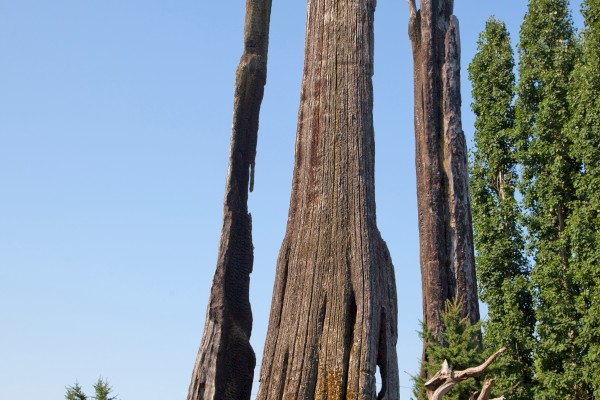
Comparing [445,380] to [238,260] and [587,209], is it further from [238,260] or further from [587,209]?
[587,209]

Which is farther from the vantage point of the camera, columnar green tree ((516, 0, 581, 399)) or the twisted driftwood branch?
columnar green tree ((516, 0, 581, 399))

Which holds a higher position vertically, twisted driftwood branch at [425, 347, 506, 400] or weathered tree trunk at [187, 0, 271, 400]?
weathered tree trunk at [187, 0, 271, 400]

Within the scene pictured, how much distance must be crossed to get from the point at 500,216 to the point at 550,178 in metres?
1.42

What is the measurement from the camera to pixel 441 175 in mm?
10859

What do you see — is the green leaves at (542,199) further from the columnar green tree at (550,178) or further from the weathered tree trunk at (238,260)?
the weathered tree trunk at (238,260)

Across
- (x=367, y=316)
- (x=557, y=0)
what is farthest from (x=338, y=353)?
(x=557, y=0)

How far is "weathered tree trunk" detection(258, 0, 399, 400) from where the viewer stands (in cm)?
516

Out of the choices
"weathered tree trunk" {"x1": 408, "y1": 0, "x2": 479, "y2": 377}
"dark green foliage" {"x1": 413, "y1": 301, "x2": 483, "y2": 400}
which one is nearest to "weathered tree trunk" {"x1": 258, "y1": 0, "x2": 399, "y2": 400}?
"dark green foliage" {"x1": 413, "y1": 301, "x2": 483, "y2": 400}

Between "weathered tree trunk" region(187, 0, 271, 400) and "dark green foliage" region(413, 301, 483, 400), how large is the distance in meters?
2.03

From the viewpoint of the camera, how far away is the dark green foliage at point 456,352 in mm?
8273

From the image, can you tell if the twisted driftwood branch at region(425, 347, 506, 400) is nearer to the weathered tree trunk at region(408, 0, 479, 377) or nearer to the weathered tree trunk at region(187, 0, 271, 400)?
the weathered tree trunk at region(187, 0, 271, 400)

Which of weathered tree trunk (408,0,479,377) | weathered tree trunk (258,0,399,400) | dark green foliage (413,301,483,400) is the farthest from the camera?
weathered tree trunk (408,0,479,377)

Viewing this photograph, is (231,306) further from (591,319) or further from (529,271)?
(529,271)

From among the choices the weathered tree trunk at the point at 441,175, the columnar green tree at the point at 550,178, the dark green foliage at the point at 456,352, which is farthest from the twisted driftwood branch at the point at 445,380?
the columnar green tree at the point at 550,178
